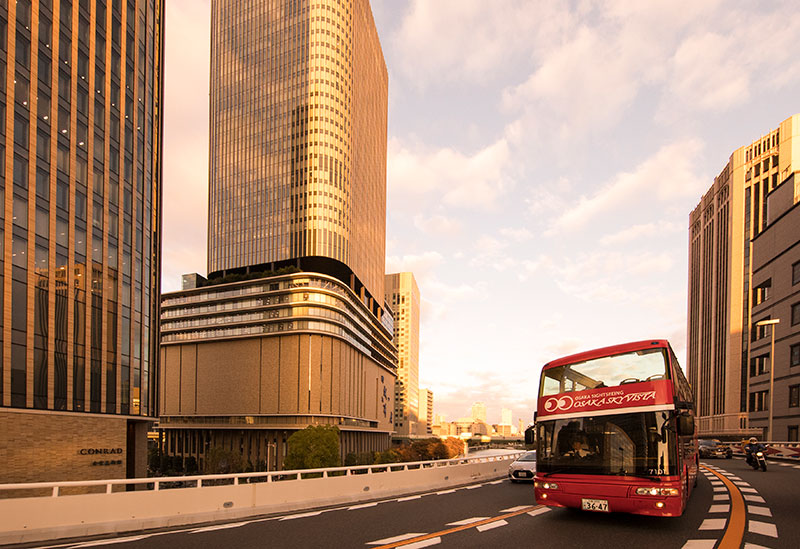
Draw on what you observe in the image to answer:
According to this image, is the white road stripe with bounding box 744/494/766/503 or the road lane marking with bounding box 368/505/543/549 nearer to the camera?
the road lane marking with bounding box 368/505/543/549

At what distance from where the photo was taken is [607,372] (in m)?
11.2

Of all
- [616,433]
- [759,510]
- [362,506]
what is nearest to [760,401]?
[759,510]

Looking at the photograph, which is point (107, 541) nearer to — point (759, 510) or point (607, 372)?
point (607, 372)

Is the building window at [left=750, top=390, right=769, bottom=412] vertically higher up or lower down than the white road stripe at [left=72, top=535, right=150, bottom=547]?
lower down

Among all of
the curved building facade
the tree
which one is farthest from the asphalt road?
the curved building facade

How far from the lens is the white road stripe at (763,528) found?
982 cm

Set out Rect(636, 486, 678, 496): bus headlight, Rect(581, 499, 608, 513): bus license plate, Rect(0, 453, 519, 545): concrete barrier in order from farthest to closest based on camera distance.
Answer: Rect(581, 499, 608, 513): bus license plate < Rect(0, 453, 519, 545): concrete barrier < Rect(636, 486, 678, 496): bus headlight

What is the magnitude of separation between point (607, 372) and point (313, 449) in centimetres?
7367

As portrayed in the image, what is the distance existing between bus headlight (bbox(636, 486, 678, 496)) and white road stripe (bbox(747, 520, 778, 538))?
1.59 m

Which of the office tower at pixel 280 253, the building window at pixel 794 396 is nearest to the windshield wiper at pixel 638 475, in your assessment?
the building window at pixel 794 396

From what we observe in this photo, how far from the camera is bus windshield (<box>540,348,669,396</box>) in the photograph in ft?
35.2

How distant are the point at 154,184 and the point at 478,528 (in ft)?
170

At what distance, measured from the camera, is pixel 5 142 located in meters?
35.7

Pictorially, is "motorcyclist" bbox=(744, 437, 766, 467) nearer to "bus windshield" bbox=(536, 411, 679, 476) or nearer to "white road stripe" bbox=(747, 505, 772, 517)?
"white road stripe" bbox=(747, 505, 772, 517)
